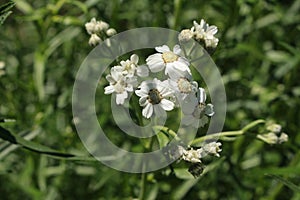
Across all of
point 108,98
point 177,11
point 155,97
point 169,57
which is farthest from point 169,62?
point 108,98

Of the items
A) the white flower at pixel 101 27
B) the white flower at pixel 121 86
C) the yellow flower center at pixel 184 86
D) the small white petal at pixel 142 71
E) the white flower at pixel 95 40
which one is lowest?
the yellow flower center at pixel 184 86

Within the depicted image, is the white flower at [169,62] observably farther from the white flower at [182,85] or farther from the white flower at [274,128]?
the white flower at [274,128]

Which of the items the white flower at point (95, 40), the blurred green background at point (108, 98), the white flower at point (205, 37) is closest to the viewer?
the white flower at point (205, 37)

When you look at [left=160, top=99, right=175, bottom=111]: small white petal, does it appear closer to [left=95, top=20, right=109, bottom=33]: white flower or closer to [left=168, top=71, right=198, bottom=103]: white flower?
[left=168, top=71, right=198, bottom=103]: white flower

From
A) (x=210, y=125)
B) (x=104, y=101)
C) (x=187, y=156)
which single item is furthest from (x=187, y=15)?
(x=187, y=156)

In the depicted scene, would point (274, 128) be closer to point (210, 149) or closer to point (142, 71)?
point (210, 149)

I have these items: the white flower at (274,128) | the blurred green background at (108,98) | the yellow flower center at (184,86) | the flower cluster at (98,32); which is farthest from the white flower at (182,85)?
the blurred green background at (108,98)
